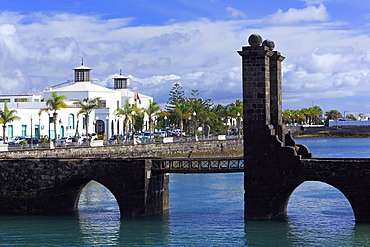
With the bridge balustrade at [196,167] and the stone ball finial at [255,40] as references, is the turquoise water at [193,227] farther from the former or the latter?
the stone ball finial at [255,40]

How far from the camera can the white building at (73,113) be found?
83875 mm

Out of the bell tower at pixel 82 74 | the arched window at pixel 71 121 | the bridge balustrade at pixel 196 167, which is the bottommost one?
the bridge balustrade at pixel 196 167

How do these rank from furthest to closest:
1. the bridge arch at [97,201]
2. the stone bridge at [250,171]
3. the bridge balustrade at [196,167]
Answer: the bridge arch at [97,201] → the bridge balustrade at [196,167] → the stone bridge at [250,171]

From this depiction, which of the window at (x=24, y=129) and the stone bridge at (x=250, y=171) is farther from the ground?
the window at (x=24, y=129)

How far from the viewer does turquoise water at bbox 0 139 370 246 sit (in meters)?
31.2

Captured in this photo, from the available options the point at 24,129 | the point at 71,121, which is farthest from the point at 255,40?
the point at 71,121

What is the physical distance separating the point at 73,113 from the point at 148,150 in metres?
14.4

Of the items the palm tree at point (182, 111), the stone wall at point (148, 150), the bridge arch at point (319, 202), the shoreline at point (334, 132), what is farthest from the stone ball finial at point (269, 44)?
the shoreline at point (334, 132)

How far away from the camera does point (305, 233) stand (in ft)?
106

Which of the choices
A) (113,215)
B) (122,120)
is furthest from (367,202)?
(122,120)

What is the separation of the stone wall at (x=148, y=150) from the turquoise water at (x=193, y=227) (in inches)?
803

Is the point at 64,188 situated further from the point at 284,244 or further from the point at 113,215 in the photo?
the point at 284,244

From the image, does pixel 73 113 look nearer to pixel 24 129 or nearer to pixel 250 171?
pixel 24 129

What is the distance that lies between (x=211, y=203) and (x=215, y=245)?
12697mm
